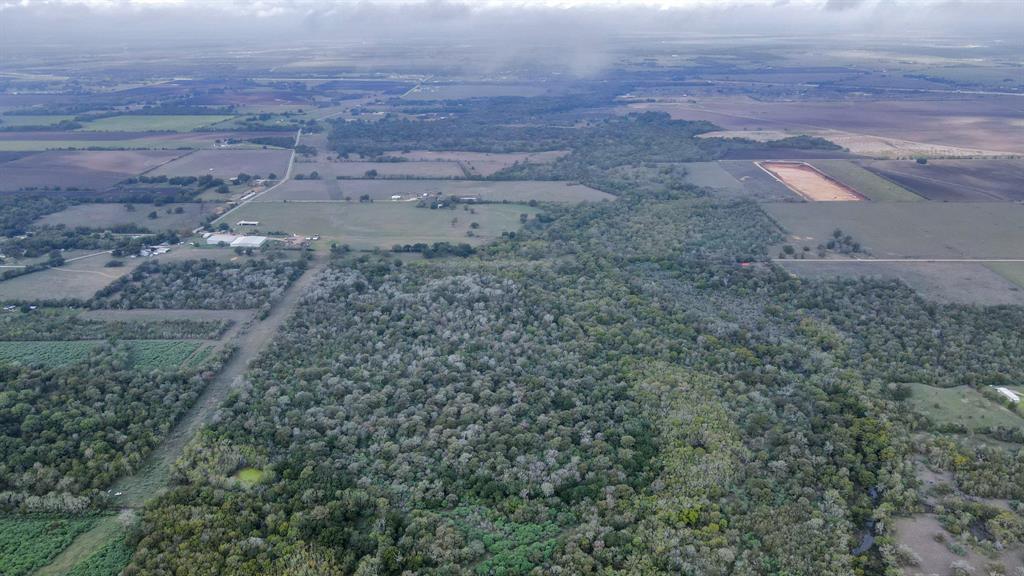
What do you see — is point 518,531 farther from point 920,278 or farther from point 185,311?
point 920,278

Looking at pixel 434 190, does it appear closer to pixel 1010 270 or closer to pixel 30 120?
pixel 1010 270

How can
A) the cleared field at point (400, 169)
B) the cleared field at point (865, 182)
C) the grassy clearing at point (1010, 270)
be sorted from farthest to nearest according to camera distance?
1. the cleared field at point (400, 169)
2. the cleared field at point (865, 182)
3. the grassy clearing at point (1010, 270)

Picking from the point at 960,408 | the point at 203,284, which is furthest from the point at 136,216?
the point at 960,408

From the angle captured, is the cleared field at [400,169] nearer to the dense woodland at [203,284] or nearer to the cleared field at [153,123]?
the dense woodland at [203,284]

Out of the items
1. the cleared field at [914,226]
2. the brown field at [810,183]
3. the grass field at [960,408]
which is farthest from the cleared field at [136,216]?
the brown field at [810,183]

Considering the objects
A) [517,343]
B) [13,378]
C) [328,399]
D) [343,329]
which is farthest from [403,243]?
[13,378]

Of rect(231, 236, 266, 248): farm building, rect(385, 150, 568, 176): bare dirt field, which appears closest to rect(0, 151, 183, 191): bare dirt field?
rect(231, 236, 266, 248): farm building

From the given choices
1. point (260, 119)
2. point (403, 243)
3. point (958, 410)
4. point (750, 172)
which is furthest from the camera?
point (260, 119)
